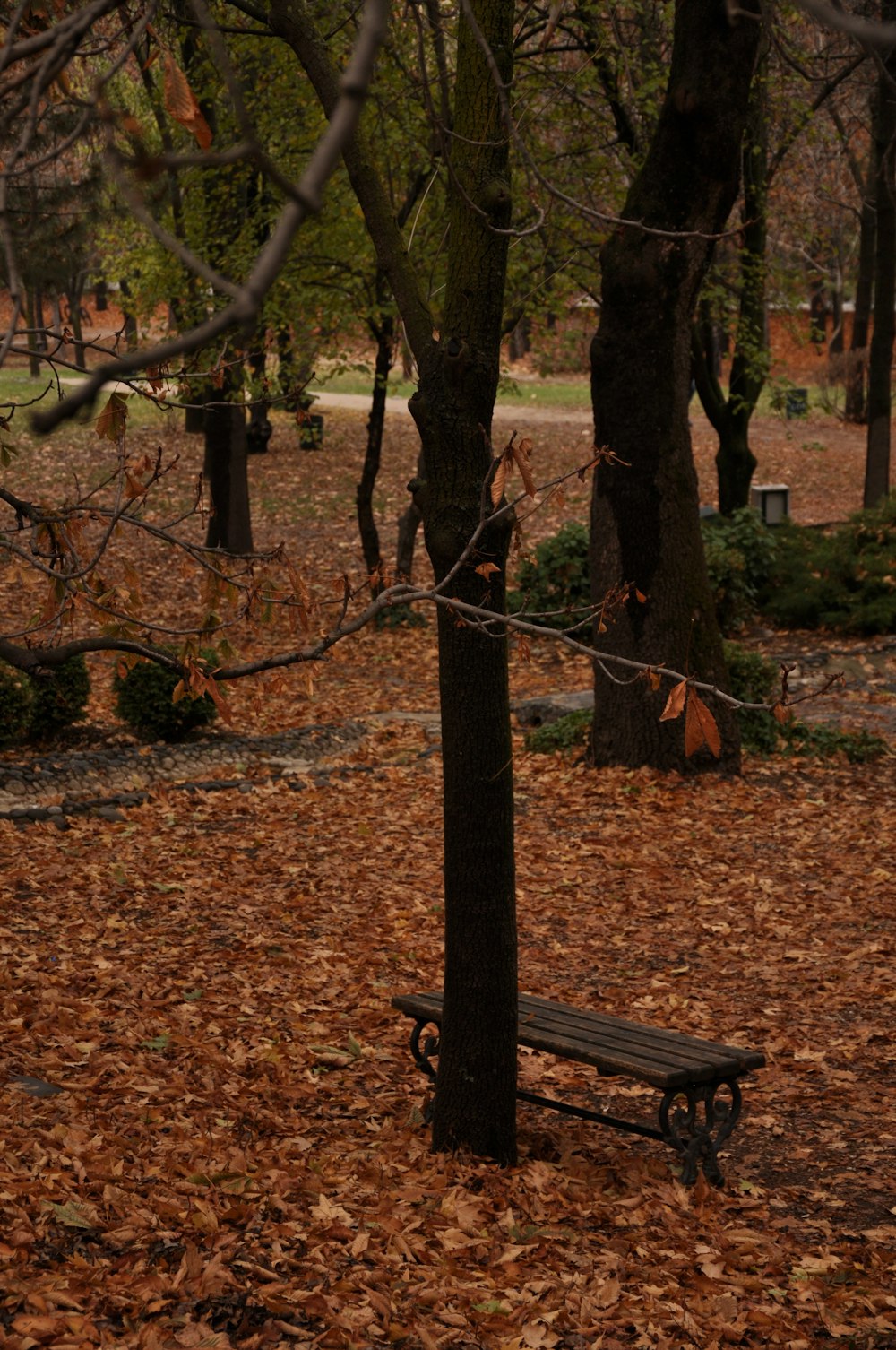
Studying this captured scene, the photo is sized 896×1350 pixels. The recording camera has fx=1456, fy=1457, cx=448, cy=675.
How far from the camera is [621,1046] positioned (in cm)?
474

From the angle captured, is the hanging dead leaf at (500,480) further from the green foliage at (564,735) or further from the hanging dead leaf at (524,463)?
the green foliage at (564,735)

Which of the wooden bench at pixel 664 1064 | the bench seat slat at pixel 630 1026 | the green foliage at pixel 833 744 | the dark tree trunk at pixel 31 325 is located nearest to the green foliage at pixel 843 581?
the green foliage at pixel 833 744

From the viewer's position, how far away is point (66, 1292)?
3.48 meters

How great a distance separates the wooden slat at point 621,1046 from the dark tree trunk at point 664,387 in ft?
14.6

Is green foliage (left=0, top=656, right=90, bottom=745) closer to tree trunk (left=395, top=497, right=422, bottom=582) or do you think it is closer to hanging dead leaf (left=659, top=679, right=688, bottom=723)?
tree trunk (left=395, top=497, right=422, bottom=582)

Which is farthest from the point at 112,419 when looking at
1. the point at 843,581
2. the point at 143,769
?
the point at 843,581

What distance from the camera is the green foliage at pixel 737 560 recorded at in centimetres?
1546

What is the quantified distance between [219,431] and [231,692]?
197 inches

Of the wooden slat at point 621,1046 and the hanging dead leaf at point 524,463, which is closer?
the hanging dead leaf at point 524,463

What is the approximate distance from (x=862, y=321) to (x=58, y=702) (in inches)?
883

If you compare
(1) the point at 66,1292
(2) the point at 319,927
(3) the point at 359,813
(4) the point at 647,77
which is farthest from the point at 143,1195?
(4) the point at 647,77

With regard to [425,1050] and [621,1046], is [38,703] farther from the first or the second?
[621,1046]

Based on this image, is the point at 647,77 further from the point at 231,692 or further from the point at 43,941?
the point at 43,941

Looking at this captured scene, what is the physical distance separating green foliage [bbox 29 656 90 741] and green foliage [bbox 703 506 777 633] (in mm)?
7116
